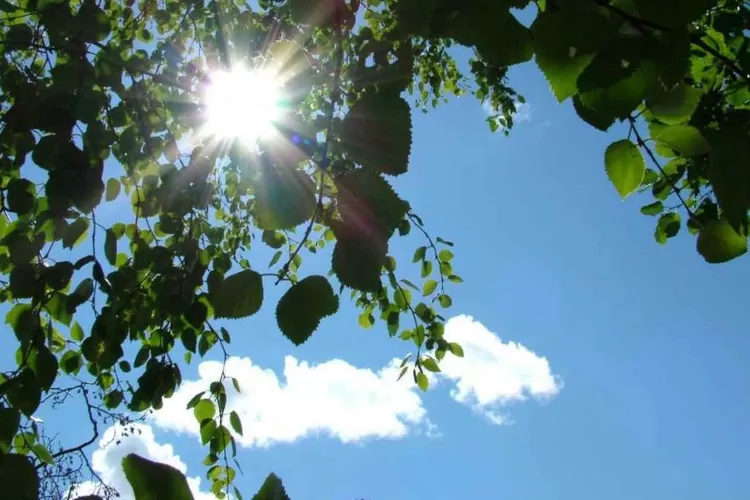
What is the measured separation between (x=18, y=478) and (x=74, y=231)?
1195 mm

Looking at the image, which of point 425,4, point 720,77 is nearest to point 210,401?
point 425,4

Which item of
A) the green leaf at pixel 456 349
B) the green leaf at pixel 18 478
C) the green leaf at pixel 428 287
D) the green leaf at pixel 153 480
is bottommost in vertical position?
the green leaf at pixel 153 480

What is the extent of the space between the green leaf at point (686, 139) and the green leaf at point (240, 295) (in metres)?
0.63

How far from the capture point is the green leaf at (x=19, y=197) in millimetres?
1442

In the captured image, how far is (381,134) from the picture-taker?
0.68m

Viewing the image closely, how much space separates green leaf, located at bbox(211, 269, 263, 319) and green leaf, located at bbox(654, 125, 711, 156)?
630 mm

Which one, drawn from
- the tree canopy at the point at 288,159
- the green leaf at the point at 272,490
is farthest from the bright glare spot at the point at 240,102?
the green leaf at the point at 272,490

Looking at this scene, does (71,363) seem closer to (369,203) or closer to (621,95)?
(369,203)

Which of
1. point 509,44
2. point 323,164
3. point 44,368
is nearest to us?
point 323,164

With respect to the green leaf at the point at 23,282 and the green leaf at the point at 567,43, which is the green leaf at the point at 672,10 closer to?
the green leaf at the point at 567,43

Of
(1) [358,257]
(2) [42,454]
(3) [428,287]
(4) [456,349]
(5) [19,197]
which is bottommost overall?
(1) [358,257]

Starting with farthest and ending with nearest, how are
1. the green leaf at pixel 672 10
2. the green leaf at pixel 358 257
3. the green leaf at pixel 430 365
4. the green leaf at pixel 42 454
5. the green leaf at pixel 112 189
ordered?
the green leaf at pixel 430 365, the green leaf at pixel 112 189, the green leaf at pixel 42 454, the green leaf at pixel 358 257, the green leaf at pixel 672 10

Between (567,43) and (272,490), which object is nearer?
(272,490)

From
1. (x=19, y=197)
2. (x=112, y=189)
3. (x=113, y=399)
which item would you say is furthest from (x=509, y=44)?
(x=113, y=399)
